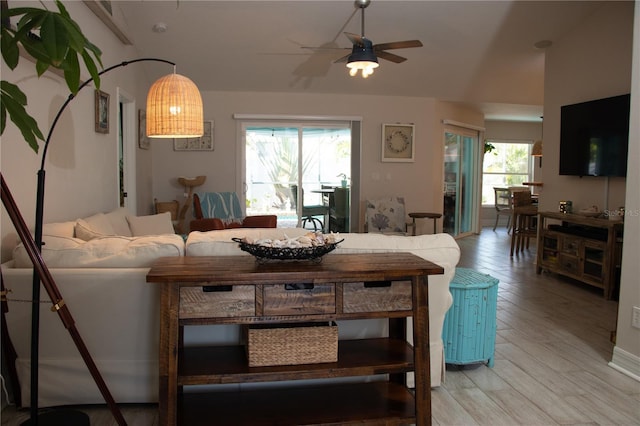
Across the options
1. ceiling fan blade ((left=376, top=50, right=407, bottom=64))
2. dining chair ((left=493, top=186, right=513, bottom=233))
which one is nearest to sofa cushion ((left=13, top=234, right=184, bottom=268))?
ceiling fan blade ((left=376, top=50, right=407, bottom=64))

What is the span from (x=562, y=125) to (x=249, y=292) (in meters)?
5.15

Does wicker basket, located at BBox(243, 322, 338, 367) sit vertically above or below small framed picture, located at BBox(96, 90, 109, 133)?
below

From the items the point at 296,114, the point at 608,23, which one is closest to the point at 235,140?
the point at 296,114

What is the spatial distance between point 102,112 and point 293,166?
3.55m

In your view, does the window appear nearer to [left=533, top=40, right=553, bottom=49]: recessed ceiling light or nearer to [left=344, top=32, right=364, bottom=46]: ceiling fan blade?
[left=533, top=40, right=553, bottom=49]: recessed ceiling light

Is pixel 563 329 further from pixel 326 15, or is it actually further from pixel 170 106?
pixel 326 15

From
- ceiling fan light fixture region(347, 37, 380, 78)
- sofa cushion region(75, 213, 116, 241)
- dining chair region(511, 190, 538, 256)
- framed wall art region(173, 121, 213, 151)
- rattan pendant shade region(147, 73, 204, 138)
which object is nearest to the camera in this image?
rattan pendant shade region(147, 73, 204, 138)

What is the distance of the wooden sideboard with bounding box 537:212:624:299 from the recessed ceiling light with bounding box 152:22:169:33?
192 inches

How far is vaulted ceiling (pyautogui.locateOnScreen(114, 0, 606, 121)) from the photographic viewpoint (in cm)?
539

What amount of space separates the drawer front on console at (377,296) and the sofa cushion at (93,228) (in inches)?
72.7

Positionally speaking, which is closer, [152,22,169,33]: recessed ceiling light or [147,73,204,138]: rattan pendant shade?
[147,73,204,138]: rattan pendant shade

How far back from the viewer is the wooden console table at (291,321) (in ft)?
6.31

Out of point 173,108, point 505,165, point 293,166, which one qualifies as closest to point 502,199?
point 505,165

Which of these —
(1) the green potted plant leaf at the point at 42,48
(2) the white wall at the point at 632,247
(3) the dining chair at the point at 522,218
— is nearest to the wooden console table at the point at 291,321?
(1) the green potted plant leaf at the point at 42,48
